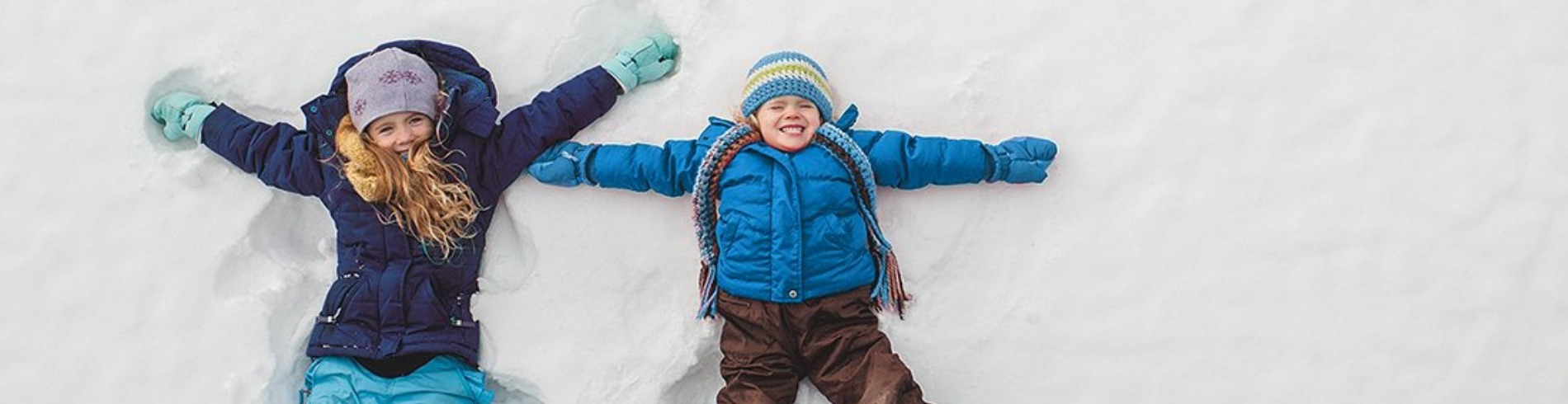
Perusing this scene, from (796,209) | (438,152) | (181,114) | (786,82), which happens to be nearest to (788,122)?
(786,82)

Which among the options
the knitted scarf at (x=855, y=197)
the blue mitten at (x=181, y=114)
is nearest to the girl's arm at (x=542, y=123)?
the knitted scarf at (x=855, y=197)

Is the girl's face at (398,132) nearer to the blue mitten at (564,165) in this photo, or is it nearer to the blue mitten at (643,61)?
the blue mitten at (564,165)

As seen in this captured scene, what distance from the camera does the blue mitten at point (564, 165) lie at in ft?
11.1

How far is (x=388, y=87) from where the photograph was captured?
327cm

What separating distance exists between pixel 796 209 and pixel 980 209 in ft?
1.73

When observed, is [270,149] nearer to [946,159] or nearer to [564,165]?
[564,165]

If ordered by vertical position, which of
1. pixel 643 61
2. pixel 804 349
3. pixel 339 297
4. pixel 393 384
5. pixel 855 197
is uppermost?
pixel 643 61

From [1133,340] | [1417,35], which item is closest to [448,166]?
[1133,340]

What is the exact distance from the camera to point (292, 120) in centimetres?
358

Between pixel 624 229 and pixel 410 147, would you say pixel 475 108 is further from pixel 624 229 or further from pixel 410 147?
pixel 624 229

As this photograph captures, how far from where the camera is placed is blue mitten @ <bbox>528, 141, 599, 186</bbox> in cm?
339

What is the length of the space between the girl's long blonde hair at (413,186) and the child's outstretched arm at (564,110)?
10 cm

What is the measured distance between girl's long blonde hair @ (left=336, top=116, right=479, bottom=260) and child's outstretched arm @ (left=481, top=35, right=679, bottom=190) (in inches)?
3.9

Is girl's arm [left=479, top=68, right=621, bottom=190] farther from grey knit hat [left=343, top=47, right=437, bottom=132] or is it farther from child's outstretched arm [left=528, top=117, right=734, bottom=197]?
grey knit hat [left=343, top=47, right=437, bottom=132]
